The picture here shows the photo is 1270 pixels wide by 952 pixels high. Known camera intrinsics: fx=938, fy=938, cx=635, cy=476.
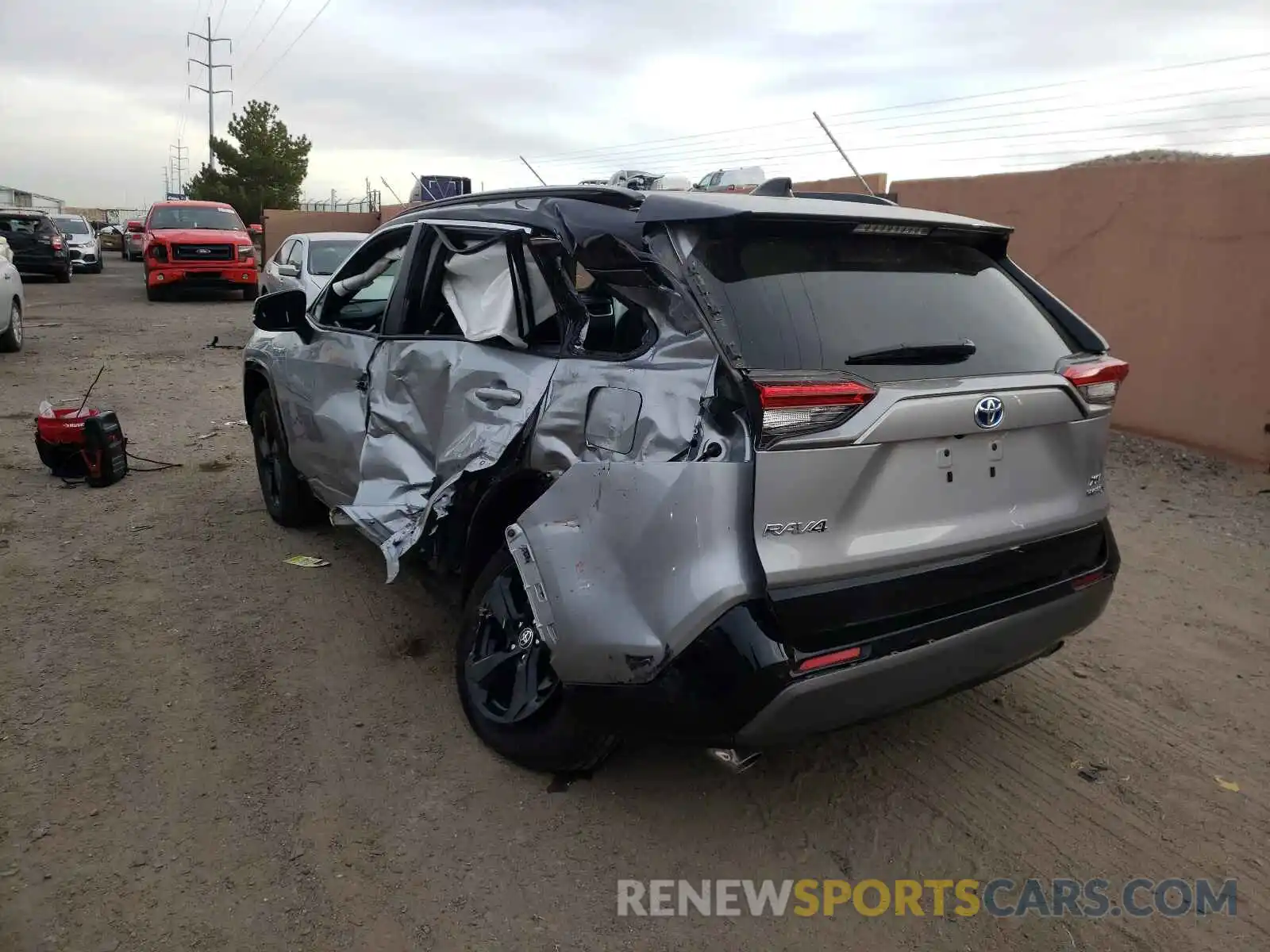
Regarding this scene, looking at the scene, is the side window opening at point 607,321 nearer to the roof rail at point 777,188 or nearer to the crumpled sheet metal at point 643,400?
the crumpled sheet metal at point 643,400

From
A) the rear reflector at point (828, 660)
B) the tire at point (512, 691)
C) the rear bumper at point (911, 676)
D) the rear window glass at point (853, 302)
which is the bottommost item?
the tire at point (512, 691)

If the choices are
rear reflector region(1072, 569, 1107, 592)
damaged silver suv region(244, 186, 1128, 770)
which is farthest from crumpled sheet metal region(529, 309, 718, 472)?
rear reflector region(1072, 569, 1107, 592)

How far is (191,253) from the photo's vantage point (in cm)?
1867

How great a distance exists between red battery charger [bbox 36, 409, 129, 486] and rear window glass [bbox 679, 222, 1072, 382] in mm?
5252

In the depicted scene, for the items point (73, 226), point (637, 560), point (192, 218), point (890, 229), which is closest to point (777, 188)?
point (890, 229)

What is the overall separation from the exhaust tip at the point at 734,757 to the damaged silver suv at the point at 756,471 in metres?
0.02

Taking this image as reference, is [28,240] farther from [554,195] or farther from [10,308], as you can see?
[554,195]

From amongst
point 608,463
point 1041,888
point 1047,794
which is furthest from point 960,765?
point 608,463

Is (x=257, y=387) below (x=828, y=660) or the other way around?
the other way around

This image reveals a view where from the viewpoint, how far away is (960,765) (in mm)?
3141

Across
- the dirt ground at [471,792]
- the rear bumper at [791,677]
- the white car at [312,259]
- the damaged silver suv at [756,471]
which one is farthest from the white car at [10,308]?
the rear bumper at [791,677]

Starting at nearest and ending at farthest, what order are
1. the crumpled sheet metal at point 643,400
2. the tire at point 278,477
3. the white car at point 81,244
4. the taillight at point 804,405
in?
the taillight at point 804,405 < the crumpled sheet metal at point 643,400 < the tire at point 278,477 < the white car at point 81,244

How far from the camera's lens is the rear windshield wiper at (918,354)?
2459mm

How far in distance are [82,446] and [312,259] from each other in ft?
21.4
